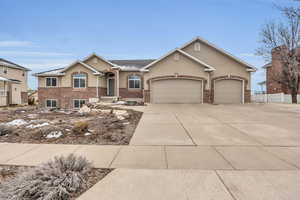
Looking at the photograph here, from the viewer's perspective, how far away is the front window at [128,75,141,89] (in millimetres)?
21875

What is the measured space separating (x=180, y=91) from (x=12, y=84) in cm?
2732

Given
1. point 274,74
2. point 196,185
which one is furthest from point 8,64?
A: point 274,74

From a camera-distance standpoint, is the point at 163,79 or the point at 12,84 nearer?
the point at 163,79

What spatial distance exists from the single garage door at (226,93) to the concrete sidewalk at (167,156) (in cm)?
1464

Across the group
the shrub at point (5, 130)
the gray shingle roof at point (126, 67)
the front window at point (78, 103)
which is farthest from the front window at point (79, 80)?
the shrub at point (5, 130)

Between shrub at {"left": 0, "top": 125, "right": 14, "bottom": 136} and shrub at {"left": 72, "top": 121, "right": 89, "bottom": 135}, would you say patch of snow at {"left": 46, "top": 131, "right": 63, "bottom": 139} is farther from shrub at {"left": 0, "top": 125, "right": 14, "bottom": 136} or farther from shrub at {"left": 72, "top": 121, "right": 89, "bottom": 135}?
shrub at {"left": 0, "top": 125, "right": 14, "bottom": 136}

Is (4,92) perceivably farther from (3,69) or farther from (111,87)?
(111,87)

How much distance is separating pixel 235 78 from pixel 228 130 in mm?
14044

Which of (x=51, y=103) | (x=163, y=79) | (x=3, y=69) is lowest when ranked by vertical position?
(x=51, y=103)

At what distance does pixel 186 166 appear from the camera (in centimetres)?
375

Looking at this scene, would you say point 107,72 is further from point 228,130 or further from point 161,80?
point 228,130

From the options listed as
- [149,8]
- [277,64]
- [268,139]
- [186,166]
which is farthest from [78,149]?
[277,64]

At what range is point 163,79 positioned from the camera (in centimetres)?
1806

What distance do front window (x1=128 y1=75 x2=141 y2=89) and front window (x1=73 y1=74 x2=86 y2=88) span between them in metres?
5.78
